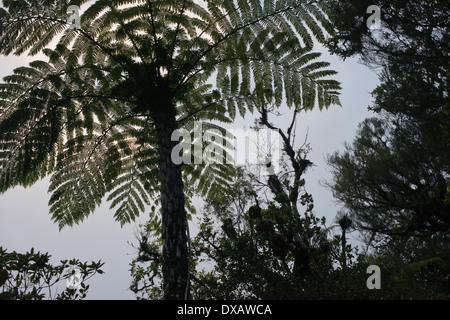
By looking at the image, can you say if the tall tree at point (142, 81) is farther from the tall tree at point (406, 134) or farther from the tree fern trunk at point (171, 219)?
the tall tree at point (406, 134)

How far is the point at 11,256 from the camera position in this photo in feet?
8.31

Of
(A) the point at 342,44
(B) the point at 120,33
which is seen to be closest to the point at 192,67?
(B) the point at 120,33

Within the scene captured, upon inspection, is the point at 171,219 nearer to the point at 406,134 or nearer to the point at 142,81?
the point at 142,81

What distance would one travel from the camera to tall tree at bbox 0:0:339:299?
2.83 metres

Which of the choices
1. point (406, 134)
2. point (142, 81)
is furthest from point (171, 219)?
point (406, 134)

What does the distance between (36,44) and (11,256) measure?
6.54ft

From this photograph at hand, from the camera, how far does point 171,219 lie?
8.43 feet

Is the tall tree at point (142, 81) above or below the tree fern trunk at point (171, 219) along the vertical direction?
above

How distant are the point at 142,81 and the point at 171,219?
122 cm

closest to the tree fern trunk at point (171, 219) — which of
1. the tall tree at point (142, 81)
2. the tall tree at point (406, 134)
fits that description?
the tall tree at point (142, 81)

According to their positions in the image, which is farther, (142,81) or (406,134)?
(406,134)

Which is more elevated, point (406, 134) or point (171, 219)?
point (406, 134)

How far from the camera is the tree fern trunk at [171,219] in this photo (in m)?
2.40
